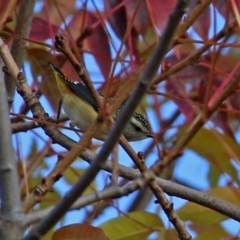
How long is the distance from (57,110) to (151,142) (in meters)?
0.74

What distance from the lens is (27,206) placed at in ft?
3.76

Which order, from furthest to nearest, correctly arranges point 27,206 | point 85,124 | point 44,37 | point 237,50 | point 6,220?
point 237,50, point 85,124, point 44,37, point 27,206, point 6,220

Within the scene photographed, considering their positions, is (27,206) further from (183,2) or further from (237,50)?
(237,50)

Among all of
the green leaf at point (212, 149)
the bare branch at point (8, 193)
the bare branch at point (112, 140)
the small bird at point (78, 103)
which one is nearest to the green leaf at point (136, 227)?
the green leaf at point (212, 149)

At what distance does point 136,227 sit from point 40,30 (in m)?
0.67

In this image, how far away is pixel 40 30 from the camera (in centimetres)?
205

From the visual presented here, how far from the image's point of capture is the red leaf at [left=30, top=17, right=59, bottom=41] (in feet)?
6.66

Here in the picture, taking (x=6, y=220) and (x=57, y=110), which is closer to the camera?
(x=6, y=220)

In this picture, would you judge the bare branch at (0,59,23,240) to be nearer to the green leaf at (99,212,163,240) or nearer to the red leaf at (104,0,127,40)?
the green leaf at (99,212,163,240)

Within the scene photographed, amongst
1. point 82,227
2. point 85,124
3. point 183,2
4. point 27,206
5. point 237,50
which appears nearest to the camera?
point 183,2

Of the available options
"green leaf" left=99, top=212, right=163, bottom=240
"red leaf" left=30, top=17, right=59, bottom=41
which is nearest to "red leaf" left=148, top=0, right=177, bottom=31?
"red leaf" left=30, top=17, right=59, bottom=41

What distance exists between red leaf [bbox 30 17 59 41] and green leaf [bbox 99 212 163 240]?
606 mm

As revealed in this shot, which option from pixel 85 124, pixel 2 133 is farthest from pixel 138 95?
pixel 85 124

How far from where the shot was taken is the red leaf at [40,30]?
203 cm
